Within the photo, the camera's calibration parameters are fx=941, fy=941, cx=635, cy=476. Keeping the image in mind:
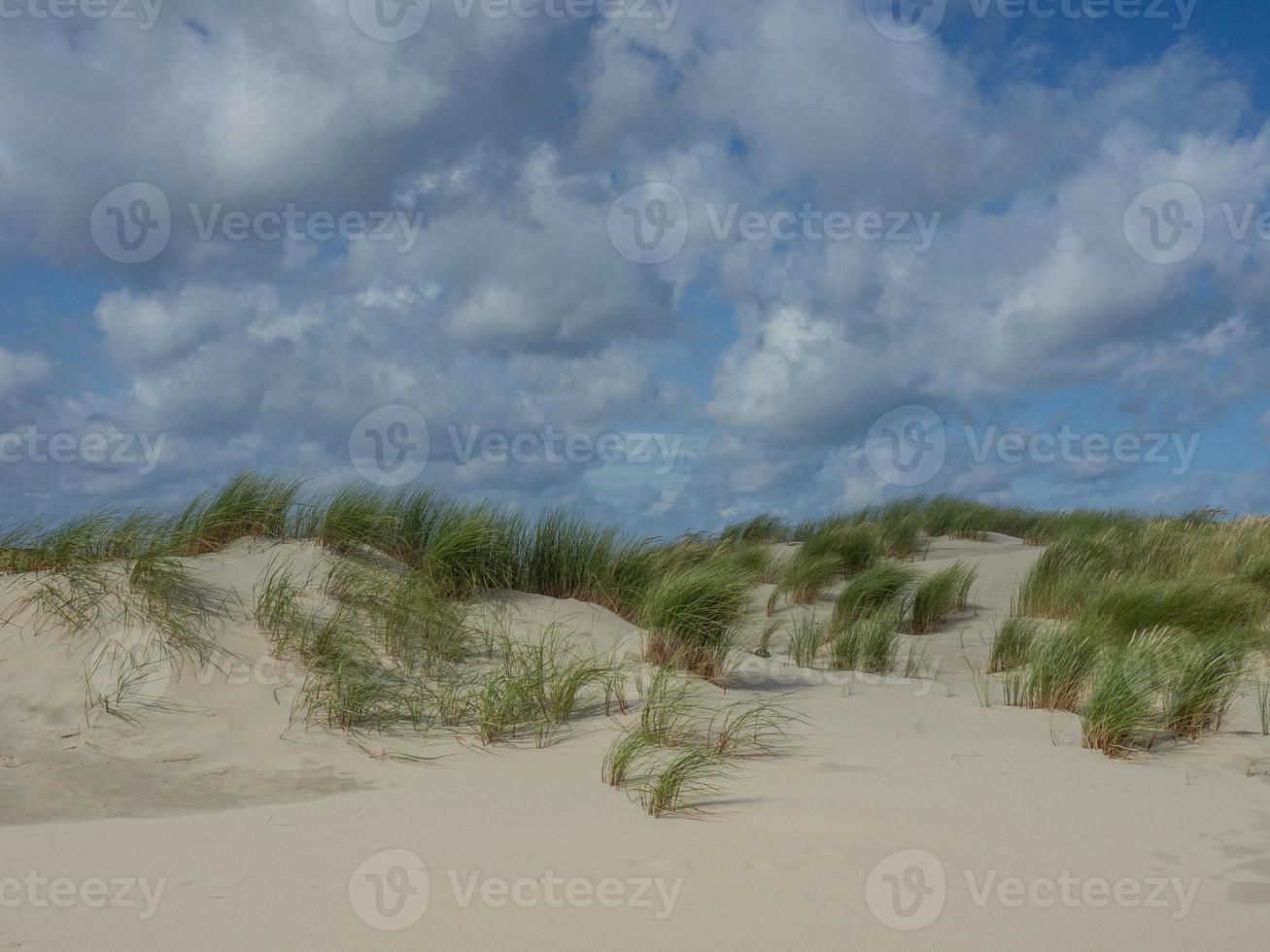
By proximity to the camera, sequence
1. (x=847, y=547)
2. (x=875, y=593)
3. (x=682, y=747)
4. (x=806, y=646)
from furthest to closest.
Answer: (x=847, y=547), (x=875, y=593), (x=806, y=646), (x=682, y=747)

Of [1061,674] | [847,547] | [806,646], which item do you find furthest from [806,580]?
[1061,674]

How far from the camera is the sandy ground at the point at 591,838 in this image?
2734 millimetres

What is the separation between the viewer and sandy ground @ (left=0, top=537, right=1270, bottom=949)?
108 inches

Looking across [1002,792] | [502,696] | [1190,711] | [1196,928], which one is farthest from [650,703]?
[1190,711]

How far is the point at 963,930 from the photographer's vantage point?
2.72m

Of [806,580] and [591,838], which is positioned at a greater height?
[806,580]

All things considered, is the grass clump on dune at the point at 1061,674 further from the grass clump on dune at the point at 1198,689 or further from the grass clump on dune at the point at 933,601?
the grass clump on dune at the point at 933,601

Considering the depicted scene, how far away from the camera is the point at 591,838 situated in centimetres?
342

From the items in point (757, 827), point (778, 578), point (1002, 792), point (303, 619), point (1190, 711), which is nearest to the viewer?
point (757, 827)

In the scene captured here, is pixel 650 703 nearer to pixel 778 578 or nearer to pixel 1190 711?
pixel 1190 711

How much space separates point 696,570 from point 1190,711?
3.13 metres

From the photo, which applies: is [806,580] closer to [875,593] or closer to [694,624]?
[875,593]

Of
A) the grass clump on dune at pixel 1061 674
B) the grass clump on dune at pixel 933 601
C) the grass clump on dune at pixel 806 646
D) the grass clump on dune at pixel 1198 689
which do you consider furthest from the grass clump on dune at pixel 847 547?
the grass clump on dune at pixel 1198 689

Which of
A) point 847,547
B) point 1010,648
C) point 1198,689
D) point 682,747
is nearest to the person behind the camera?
point 682,747
